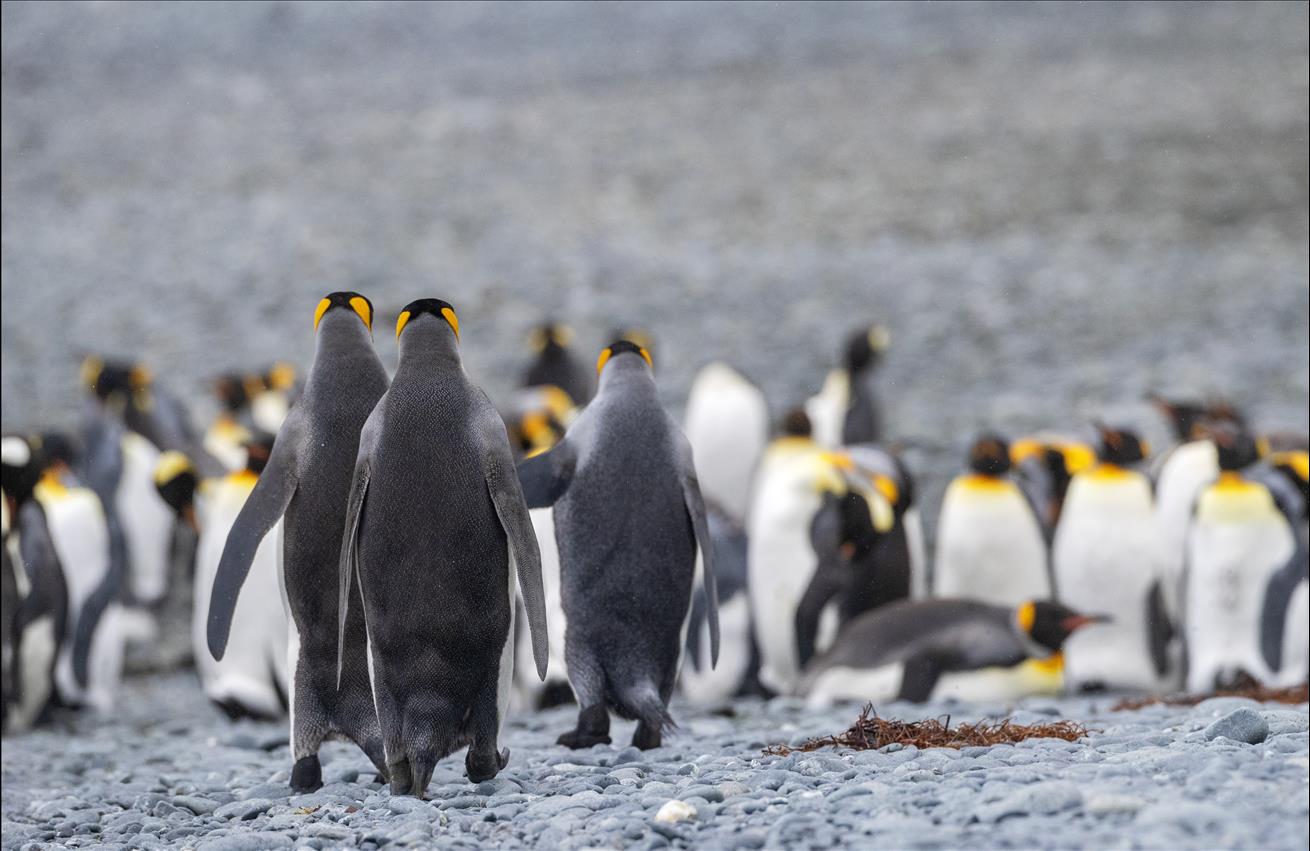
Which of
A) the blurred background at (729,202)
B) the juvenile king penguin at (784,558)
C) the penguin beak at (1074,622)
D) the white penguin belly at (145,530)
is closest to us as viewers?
the penguin beak at (1074,622)

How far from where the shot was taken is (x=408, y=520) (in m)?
3.63

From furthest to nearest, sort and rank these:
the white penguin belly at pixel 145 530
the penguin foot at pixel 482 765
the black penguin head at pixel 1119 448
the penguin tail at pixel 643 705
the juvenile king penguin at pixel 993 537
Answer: the white penguin belly at pixel 145 530
the juvenile king penguin at pixel 993 537
the black penguin head at pixel 1119 448
the penguin tail at pixel 643 705
the penguin foot at pixel 482 765

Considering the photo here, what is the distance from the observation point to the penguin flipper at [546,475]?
431cm

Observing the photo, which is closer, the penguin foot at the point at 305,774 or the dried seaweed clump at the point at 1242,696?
the penguin foot at the point at 305,774

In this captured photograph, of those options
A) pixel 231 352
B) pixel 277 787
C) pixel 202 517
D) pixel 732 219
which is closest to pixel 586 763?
pixel 277 787

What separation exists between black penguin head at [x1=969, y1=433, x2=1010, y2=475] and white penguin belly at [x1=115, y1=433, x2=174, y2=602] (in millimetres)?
4687

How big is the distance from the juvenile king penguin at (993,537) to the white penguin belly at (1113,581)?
28 cm

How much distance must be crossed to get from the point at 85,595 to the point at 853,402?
15.7ft

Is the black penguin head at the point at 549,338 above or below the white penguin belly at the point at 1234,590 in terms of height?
above

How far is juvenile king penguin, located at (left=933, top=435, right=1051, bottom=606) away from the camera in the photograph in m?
7.01

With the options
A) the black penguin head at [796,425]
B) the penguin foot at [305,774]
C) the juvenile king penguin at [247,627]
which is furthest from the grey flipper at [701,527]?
the black penguin head at [796,425]

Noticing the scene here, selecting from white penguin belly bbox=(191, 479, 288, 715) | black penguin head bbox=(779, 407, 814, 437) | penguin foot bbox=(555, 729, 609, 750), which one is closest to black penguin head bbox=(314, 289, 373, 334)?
penguin foot bbox=(555, 729, 609, 750)

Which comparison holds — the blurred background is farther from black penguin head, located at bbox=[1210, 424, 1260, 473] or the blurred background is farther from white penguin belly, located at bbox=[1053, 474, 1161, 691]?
black penguin head, located at bbox=[1210, 424, 1260, 473]

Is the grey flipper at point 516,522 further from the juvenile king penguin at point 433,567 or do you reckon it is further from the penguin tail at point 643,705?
the penguin tail at point 643,705
